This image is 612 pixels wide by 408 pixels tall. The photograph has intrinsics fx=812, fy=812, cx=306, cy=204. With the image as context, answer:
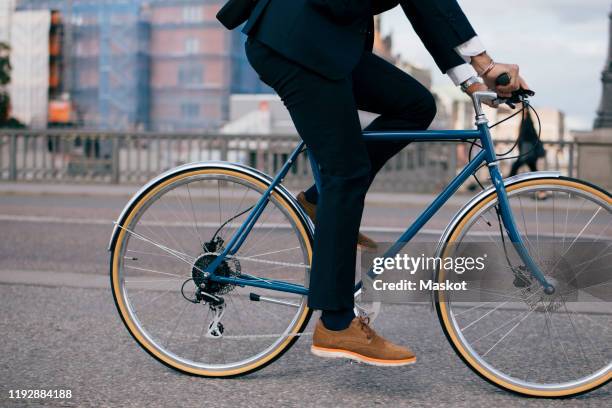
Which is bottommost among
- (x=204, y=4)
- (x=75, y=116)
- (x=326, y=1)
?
(x=75, y=116)

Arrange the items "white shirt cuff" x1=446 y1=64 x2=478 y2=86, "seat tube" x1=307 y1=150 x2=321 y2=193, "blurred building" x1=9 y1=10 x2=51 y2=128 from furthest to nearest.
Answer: "blurred building" x1=9 y1=10 x2=51 y2=128 < "seat tube" x1=307 y1=150 x2=321 y2=193 < "white shirt cuff" x1=446 y1=64 x2=478 y2=86

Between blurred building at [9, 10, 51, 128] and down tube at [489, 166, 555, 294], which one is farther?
blurred building at [9, 10, 51, 128]

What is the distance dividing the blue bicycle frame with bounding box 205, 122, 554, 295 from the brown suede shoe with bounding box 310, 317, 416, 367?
6.8 inches

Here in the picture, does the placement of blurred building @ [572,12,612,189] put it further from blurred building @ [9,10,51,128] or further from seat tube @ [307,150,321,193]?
blurred building @ [9,10,51,128]

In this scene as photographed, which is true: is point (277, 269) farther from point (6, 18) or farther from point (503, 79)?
point (6, 18)

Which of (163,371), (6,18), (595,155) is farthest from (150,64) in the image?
(163,371)

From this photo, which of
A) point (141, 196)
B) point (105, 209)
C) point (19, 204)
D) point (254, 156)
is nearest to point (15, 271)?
point (141, 196)

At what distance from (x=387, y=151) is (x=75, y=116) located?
72862 mm

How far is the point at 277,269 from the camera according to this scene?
120 inches

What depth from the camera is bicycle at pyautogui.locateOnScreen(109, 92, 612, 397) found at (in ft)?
9.29

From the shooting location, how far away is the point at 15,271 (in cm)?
540

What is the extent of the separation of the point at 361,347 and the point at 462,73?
1.01 m

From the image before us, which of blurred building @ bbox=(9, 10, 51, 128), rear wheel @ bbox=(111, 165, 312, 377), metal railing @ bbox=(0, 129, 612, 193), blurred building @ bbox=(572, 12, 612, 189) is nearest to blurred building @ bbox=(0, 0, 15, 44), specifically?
blurred building @ bbox=(9, 10, 51, 128)

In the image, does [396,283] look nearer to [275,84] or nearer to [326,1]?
[275,84]
